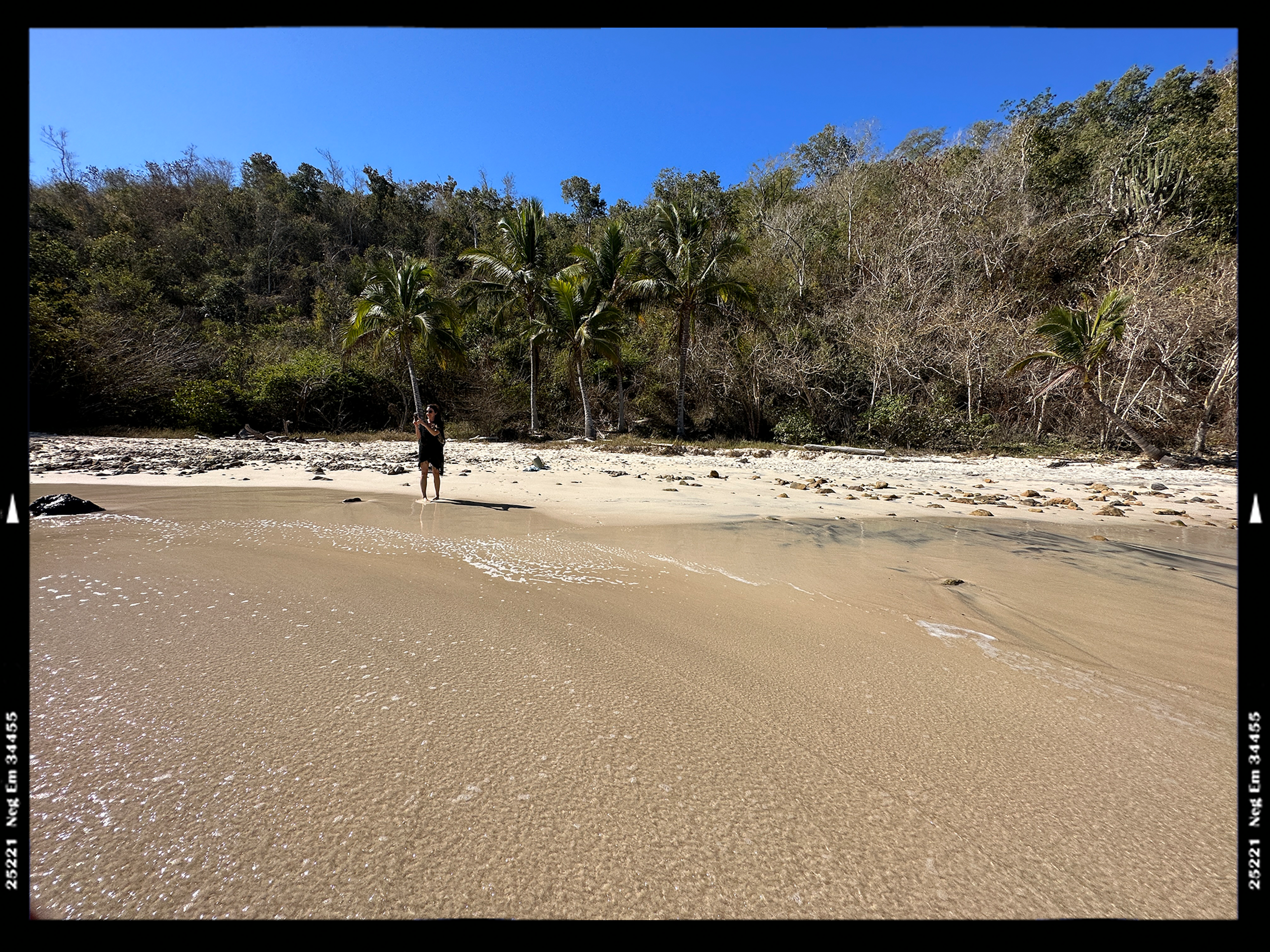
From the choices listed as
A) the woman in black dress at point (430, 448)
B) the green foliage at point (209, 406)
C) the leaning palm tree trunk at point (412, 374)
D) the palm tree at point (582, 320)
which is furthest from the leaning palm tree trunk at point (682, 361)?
the green foliage at point (209, 406)

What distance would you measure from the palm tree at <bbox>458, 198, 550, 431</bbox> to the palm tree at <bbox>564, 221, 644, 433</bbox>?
4.90ft

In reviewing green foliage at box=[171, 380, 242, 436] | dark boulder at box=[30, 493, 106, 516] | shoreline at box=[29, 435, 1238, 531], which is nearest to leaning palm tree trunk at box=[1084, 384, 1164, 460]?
shoreline at box=[29, 435, 1238, 531]

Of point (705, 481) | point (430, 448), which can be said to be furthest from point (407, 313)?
point (705, 481)

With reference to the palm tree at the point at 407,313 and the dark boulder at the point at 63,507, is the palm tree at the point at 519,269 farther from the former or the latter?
the dark boulder at the point at 63,507

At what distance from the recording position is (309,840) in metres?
1.08

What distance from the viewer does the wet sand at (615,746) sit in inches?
40.6

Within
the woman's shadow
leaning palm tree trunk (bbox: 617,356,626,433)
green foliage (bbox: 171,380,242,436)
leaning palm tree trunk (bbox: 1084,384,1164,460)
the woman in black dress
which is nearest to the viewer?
the woman's shadow

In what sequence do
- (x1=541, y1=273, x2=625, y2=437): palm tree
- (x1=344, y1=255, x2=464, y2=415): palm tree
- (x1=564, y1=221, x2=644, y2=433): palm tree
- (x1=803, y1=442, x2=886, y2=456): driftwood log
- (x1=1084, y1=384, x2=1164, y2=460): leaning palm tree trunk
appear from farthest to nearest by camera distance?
(x1=344, y1=255, x2=464, y2=415): palm tree < (x1=564, y1=221, x2=644, y2=433): palm tree < (x1=541, y1=273, x2=625, y2=437): palm tree < (x1=803, y1=442, x2=886, y2=456): driftwood log < (x1=1084, y1=384, x2=1164, y2=460): leaning palm tree trunk

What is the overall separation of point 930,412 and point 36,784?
18.6 metres

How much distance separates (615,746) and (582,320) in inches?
722

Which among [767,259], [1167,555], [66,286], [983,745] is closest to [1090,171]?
[767,259]

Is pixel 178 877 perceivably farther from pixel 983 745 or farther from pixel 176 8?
pixel 983 745

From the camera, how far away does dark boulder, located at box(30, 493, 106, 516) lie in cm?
501

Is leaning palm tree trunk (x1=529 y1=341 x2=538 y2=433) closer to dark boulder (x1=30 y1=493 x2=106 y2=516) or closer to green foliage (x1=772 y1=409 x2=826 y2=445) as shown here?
green foliage (x1=772 y1=409 x2=826 y2=445)
